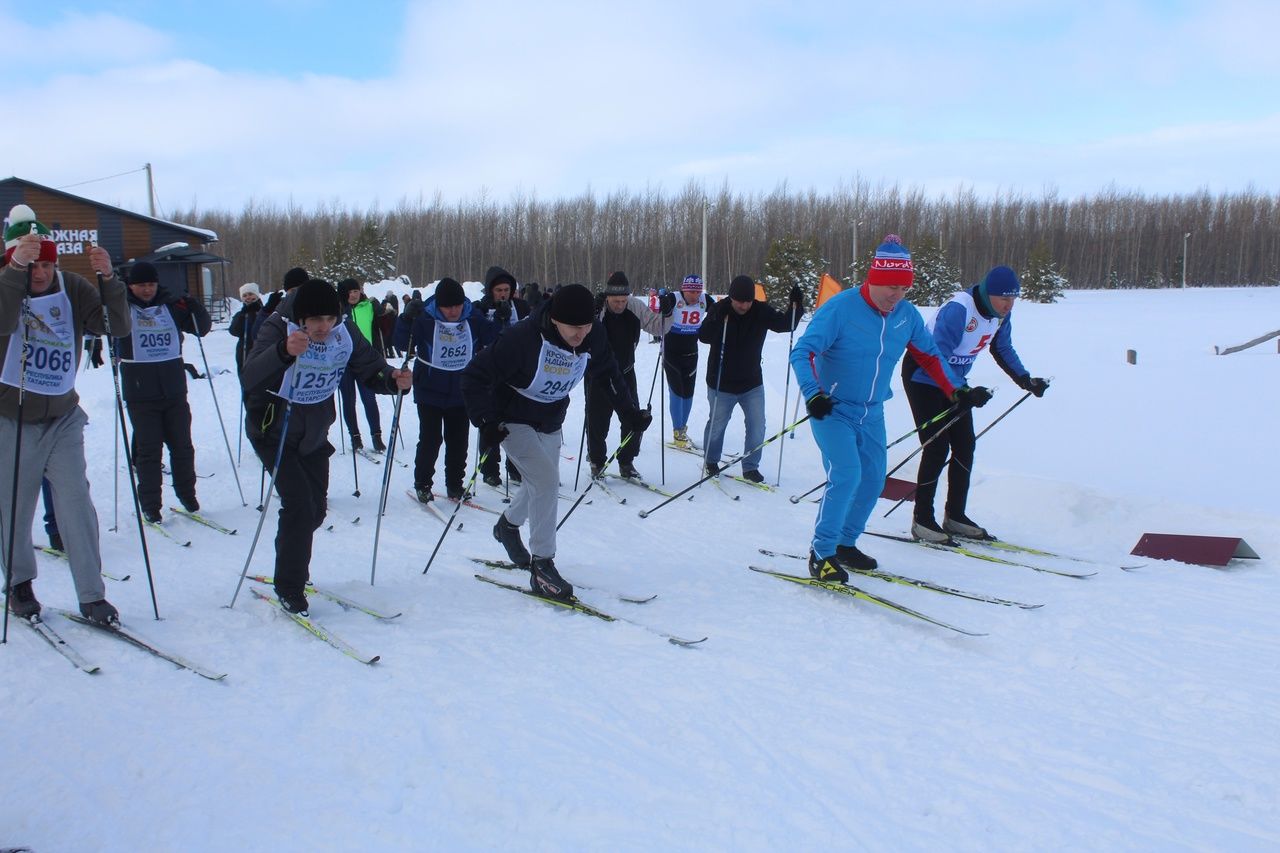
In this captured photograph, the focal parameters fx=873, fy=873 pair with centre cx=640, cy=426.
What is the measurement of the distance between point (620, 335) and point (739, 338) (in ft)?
3.67

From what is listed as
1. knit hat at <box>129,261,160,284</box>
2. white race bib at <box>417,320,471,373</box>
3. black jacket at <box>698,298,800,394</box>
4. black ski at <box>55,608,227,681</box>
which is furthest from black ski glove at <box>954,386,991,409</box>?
knit hat at <box>129,261,160,284</box>

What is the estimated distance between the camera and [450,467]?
25.2ft

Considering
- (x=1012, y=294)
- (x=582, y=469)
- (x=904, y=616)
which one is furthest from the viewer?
(x=582, y=469)

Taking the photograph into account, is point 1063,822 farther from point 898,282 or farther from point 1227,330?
point 1227,330

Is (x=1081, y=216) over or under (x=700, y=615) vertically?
over

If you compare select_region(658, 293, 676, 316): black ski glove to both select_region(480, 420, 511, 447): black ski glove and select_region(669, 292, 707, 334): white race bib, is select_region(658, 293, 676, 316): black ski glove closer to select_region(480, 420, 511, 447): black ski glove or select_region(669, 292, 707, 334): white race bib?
select_region(669, 292, 707, 334): white race bib

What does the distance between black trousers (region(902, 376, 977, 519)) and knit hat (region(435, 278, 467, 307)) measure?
372 centimetres

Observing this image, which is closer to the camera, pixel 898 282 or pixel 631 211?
pixel 898 282

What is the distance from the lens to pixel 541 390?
485 cm

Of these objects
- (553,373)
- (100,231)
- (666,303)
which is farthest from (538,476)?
(100,231)

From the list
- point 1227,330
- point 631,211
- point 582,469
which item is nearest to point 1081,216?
point 631,211

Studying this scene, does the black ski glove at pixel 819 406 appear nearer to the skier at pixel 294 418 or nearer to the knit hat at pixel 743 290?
the skier at pixel 294 418

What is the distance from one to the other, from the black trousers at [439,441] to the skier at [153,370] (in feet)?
6.00

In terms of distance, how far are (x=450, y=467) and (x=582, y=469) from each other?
67.3 inches
